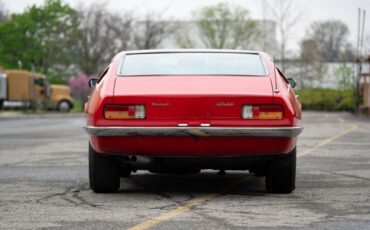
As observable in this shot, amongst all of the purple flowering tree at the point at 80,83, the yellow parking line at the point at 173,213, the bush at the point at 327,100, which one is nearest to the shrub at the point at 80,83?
the purple flowering tree at the point at 80,83

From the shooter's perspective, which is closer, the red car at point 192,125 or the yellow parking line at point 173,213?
the yellow parking line at point 173,213

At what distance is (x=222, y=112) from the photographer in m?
7.16

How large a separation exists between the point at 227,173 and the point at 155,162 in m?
2.49

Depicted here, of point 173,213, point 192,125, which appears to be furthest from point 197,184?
point 173,213

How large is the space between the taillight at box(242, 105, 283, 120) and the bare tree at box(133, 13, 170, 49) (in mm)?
64900

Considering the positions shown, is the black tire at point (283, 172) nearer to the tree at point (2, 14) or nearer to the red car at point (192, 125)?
the red car at point (192, 125)

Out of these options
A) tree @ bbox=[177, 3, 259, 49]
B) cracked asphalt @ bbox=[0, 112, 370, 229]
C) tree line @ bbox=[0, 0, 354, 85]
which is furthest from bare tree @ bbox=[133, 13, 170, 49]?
cracked asphalt @ bbox=[0, 112, 370, 229]

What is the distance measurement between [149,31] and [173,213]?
220 feet

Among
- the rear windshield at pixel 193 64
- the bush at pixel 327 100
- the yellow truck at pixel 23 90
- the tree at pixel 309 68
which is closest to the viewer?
the rear windshield at pixel 193 64

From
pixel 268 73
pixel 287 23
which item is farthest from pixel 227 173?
pixel 287 23

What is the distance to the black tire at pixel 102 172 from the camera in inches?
299

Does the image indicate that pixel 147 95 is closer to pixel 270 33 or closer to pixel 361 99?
pixel 361 99

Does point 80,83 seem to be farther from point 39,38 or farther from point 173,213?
point 173,213

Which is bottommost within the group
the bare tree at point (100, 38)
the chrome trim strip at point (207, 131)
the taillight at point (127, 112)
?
the chrome trim strip at point (207, 131)
